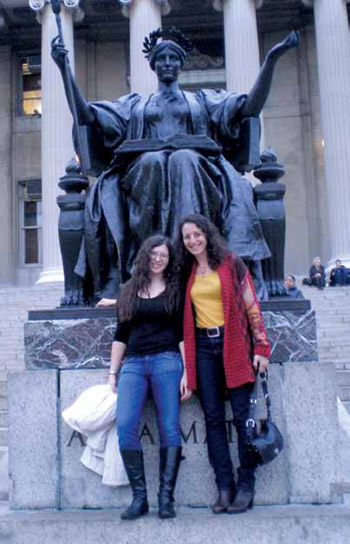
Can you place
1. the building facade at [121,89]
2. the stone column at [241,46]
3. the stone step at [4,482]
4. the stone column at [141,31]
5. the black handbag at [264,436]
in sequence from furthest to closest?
the building facade at [121,89], the stone column at [241,46], the stone column at [141,31], the stone step at [4,482], the black handbag at [264,436]

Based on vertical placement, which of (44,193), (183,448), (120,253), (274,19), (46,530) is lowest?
(46,530)

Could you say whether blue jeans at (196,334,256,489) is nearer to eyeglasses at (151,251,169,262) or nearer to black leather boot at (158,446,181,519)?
black leather boot at (158,446,181,519)

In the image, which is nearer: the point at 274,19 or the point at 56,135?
the point at 56,135

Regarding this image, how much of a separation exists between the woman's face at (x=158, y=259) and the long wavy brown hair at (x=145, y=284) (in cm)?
2

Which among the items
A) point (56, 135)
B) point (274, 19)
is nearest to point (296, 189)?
point (274, 19)

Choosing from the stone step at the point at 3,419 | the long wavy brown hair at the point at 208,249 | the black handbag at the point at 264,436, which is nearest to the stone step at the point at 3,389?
the stone step at the point at 3,419

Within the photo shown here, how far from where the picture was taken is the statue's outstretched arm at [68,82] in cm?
455

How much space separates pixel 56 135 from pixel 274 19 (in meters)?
11.5

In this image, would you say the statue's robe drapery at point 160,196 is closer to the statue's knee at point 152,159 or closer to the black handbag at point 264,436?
the statue's knee at point 152,159

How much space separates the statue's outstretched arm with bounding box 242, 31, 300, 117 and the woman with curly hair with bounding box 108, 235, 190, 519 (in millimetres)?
1650

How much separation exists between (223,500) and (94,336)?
125 cm

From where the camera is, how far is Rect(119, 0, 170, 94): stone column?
68.5 feet

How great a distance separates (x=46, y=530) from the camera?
340cm

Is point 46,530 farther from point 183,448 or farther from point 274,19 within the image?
point 274,19
